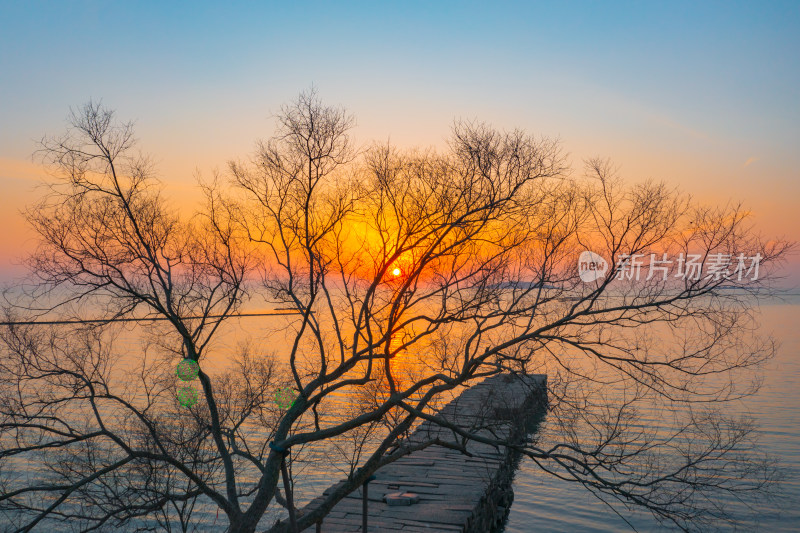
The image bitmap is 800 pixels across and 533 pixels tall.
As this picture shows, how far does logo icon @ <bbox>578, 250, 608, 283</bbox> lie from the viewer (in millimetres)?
11867

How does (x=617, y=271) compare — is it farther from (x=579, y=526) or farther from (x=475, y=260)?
(x=579, y=526)

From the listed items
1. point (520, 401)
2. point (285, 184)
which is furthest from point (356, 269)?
point (520, 401)

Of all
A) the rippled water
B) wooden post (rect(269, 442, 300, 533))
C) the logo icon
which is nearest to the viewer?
wooden post (rect(269, 442, 300, 533))

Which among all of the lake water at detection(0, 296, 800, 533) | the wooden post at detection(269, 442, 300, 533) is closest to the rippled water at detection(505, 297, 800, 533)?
the lake water at detection(0, 296, 800, 533)

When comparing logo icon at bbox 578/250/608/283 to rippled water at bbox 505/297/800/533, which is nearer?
logo icon at bbox 578/250/608/283

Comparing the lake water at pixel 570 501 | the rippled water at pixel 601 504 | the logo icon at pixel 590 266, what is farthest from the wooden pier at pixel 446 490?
the logo icon at pixel 590 266

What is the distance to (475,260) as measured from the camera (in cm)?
1284

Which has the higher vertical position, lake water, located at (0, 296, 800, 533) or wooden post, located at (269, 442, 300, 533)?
lake water, located at (0, 296, 800, 533)

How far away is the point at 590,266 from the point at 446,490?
8554 millimetres

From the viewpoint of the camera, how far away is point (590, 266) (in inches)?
479

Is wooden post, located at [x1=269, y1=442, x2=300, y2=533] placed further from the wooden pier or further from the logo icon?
the logo icon

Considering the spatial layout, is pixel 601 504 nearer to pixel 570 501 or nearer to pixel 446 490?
pixel 570 501

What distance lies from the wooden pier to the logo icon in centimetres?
226

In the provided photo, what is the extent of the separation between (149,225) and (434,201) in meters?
5.82
